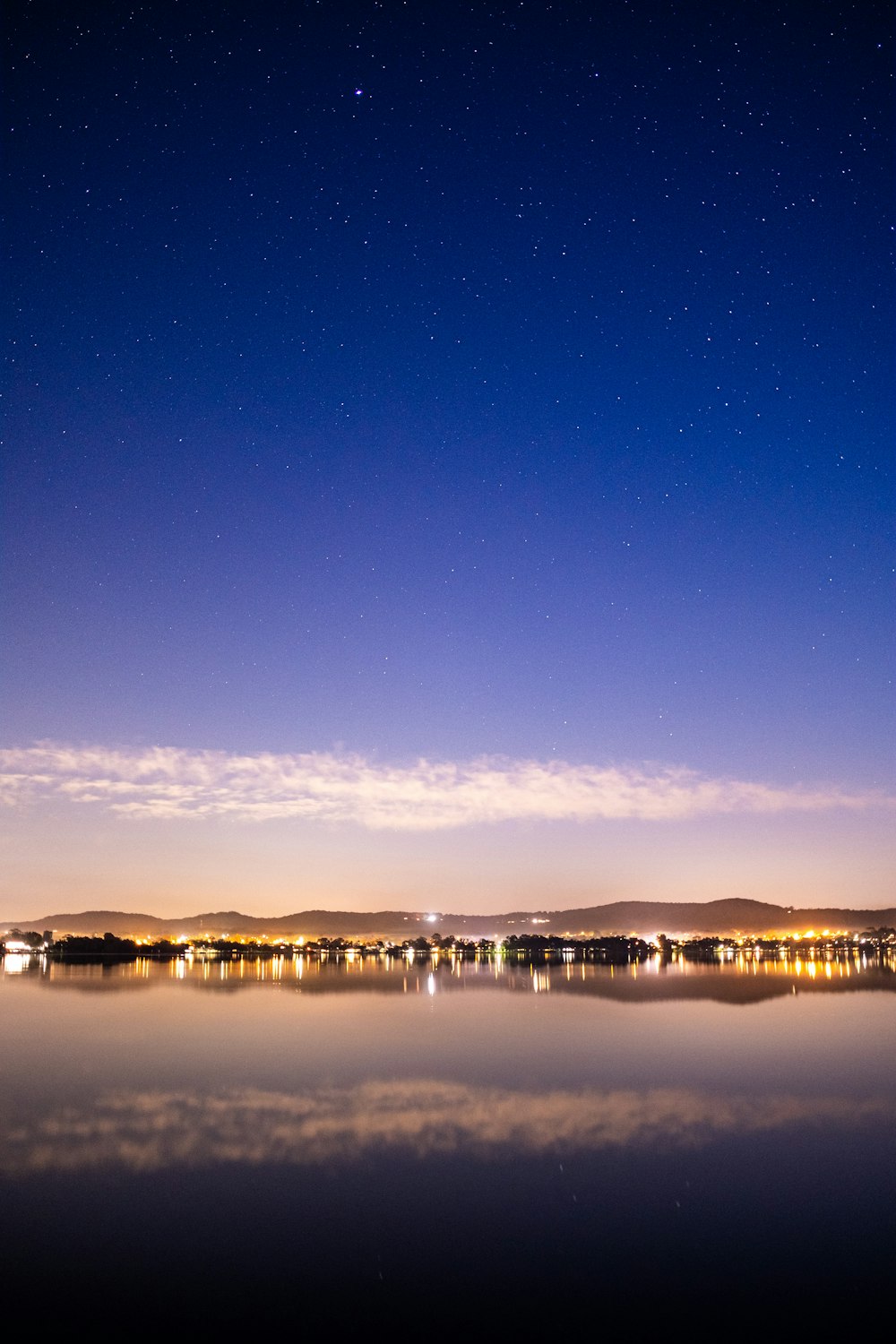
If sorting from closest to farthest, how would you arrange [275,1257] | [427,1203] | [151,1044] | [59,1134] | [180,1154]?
[275,1257]
[427,1203]
[180,1154]
[59,1134]
[151,1044]

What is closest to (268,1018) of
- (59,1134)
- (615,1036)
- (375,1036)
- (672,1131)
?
(375,1036)

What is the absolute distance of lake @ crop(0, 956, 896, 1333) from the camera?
9250mm

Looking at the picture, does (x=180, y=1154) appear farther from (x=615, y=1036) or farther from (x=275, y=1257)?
(x=615, y=1036)

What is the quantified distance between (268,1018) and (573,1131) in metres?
21.4

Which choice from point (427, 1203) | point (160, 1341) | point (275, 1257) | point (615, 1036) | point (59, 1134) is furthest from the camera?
point (615, 1036)

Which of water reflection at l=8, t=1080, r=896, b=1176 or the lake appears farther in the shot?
water reflection at l=8, t=1080, r=896, b=1176

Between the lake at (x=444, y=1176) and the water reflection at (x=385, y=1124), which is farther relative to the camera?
the water reflection at (x=385, y=1124)

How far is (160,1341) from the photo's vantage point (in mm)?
7988

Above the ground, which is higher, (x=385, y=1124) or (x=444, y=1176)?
(x=444, y=1176)

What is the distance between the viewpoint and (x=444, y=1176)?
42.3ft

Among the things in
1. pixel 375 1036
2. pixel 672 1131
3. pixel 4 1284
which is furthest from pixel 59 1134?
pixel 375 1036

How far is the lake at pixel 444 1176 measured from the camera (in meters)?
9.25

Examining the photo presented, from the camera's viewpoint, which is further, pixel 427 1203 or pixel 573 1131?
pixel 573 1131

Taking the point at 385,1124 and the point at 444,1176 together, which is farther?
the point at 385,1124
